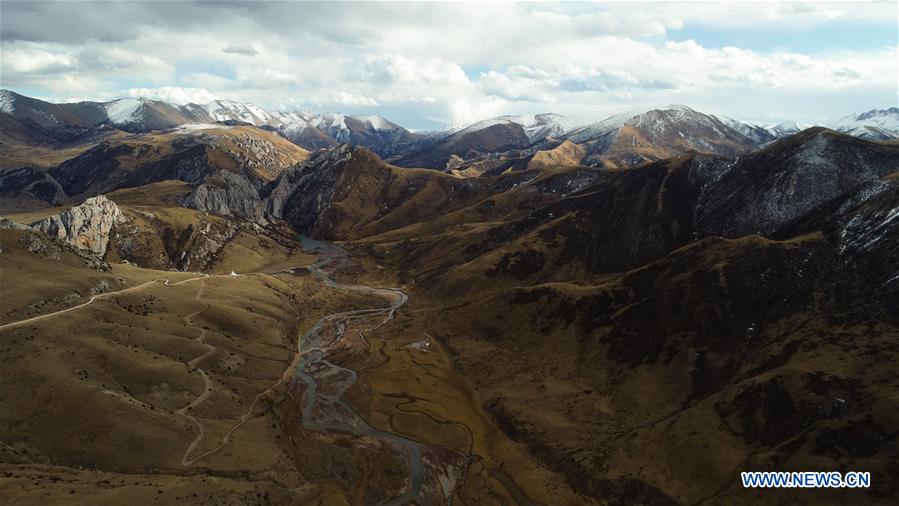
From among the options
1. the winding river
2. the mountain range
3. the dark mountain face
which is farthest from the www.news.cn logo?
the winding river

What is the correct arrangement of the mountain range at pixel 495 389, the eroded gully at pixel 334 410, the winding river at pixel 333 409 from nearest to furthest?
the mountain range at pixel 495 389
the eroded gully at pixel 334 410
the winding river at pixel 333 409

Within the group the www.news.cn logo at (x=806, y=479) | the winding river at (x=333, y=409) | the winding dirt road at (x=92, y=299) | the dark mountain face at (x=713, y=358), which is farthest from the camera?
the winding dirt road at (x=92, y=299)

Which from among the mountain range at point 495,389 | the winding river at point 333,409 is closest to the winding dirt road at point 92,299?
the mountain range at point 495,389

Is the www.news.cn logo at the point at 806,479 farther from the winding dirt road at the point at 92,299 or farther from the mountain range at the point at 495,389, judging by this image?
the winding dirt road at the point at 92,299

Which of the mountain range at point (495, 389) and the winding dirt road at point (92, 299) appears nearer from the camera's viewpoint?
the mountain range at point (495, 389)

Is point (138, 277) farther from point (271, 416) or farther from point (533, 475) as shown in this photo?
point (533, 475)

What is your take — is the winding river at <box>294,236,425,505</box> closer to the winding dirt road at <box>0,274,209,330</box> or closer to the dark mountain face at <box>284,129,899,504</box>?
the dark mountain face at <box>284,129,899,504</box>

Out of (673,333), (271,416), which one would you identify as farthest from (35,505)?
(673,333)

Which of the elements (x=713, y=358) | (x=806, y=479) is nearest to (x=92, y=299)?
(x=713, y=358)

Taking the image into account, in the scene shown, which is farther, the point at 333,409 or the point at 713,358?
the point at 333,409

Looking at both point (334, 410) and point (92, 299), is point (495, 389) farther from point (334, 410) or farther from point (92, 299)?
point (92, 299)
